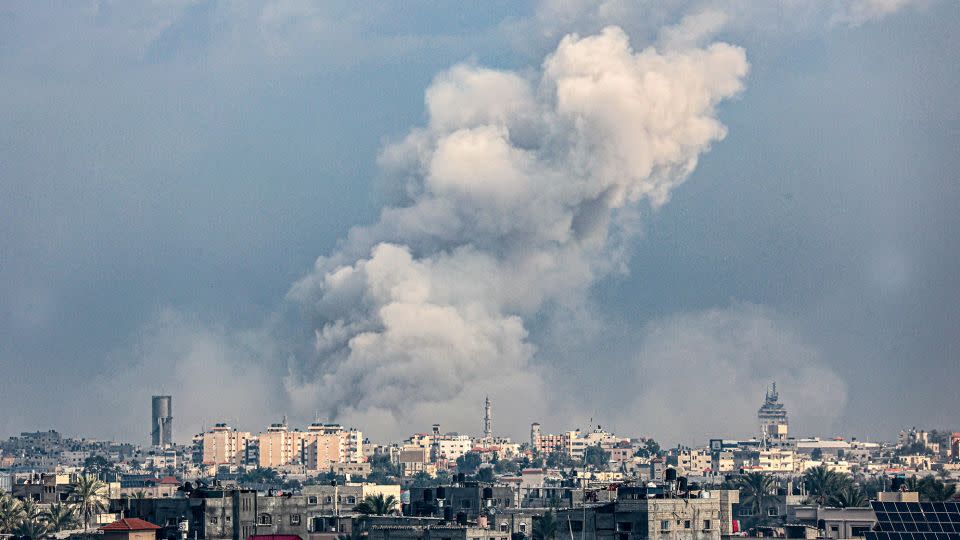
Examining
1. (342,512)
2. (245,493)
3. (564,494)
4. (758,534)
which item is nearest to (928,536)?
(758,534)

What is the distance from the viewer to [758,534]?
13425 centimetres

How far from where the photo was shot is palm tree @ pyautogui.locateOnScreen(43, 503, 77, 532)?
151 meters

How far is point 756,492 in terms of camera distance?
186500mm

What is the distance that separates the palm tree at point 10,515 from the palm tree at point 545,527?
30912 millimetres

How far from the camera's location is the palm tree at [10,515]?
140 meters

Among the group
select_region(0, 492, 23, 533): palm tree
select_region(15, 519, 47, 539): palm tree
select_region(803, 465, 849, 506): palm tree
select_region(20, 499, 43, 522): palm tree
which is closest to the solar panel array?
select_region(803, 465, 849, 506): palm tree

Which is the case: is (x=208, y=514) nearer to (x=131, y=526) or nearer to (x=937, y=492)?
(x=131, y=526)

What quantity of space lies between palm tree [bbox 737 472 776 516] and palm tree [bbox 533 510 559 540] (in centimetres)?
4294

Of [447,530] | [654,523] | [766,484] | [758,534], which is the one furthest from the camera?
[766,484]

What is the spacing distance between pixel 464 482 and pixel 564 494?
1080 centimetres

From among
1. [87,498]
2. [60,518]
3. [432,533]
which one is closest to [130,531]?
[432,533]

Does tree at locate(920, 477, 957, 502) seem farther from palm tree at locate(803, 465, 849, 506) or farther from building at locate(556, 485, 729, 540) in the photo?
building at locate(556, 485, 729, 540)

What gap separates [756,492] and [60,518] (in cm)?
5887

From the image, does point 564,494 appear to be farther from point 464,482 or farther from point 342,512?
point 342,512
